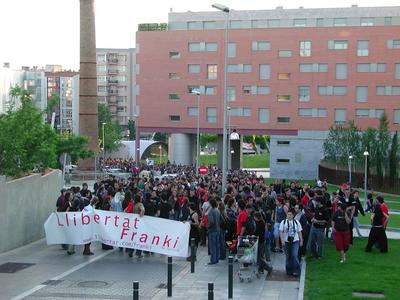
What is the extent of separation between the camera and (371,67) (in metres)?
69.3

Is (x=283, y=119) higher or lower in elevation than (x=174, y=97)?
lower

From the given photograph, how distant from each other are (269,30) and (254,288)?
6013 cm

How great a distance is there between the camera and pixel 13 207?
756 inches

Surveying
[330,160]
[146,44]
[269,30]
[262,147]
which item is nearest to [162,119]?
[146,44]

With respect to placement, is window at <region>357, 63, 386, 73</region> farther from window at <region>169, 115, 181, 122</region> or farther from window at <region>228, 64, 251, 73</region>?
window at <region>169, 115, 181, 122</region>

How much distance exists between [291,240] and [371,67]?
190ft

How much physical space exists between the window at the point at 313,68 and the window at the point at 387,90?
20.2 ft

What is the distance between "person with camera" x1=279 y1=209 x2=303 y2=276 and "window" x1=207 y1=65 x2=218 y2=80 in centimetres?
5891

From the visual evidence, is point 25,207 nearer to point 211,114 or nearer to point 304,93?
point 211,114

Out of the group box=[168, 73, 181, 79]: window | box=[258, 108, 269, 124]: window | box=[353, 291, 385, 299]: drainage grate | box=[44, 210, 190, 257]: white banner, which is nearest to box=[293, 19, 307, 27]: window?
box=[258, 108, 269, 124]: window

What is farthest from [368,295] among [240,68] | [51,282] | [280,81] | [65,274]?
[240,68]

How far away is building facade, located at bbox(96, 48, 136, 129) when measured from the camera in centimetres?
14888

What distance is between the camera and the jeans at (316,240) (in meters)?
17.0

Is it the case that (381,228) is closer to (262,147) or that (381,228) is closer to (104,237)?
(104,237)
